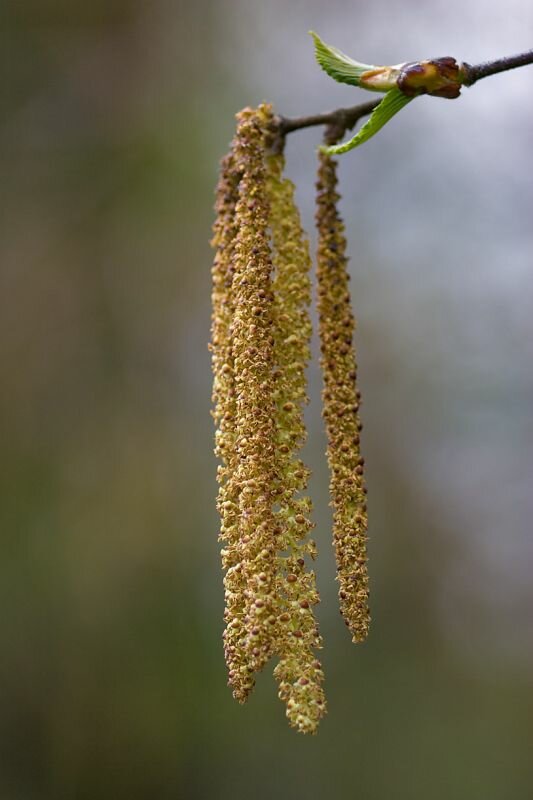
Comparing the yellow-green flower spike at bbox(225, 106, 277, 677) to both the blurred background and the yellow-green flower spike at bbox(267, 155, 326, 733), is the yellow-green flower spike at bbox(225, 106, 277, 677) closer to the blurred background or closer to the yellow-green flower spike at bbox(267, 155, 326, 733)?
the yellow-green flower spike at bbox(267, 155, 326, 733)

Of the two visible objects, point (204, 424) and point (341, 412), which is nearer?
point (341, 412)

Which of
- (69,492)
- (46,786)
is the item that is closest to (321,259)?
(69,492)

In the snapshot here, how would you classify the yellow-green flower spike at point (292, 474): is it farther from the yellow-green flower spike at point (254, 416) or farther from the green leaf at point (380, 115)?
the green leaf at point (380, 115)

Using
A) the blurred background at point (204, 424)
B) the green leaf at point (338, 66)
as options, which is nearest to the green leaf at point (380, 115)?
the green leaf at point (338, 66)

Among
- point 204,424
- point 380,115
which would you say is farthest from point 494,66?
point 204,424

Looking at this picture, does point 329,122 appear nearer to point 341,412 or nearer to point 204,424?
point 341,412

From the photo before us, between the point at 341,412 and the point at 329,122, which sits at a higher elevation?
the point at 329,122
